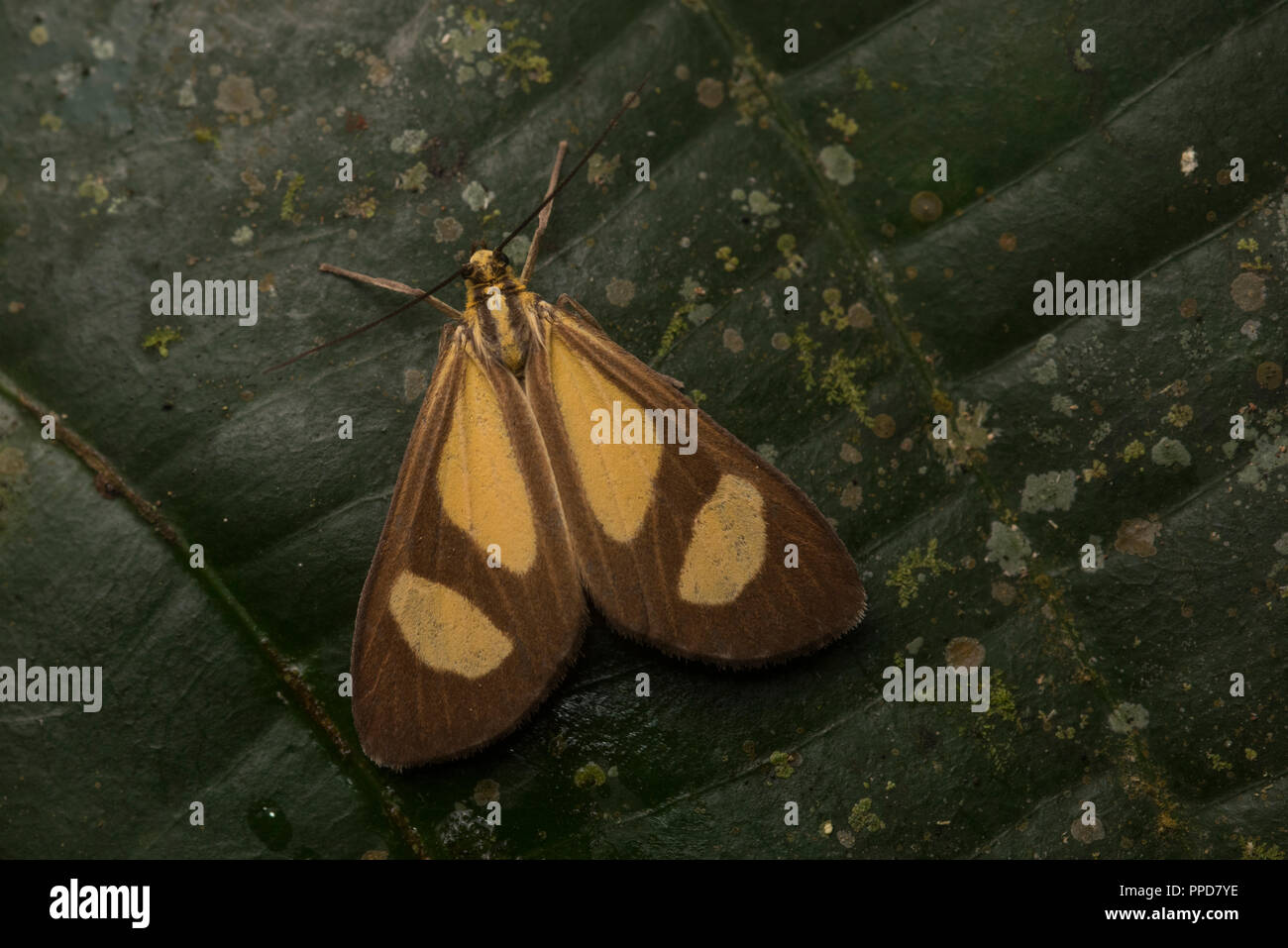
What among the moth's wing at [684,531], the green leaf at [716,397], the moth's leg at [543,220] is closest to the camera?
the moth's wing at [684,531]

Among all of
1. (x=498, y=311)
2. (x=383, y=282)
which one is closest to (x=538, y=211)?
(x=498, y=311)

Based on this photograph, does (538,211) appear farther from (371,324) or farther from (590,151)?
(371,324)

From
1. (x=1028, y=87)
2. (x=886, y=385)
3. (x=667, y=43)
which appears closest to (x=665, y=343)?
(x=886, y=385)

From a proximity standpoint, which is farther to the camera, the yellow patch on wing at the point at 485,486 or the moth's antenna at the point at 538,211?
the moth's antenna at the point at 538,211

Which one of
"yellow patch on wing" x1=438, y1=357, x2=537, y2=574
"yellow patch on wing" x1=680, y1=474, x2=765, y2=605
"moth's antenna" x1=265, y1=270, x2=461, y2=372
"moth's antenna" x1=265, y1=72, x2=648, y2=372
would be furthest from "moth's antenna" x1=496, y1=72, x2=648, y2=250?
"yellow patch on wing" x1=680, y1=474, x2=765, y2=605

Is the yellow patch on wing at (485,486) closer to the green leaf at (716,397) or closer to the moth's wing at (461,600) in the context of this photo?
the moth's wing at (461,600)

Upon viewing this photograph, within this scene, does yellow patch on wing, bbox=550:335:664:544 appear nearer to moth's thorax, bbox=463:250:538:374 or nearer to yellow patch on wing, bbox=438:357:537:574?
moth's thorax, bbox=463:250:538:374

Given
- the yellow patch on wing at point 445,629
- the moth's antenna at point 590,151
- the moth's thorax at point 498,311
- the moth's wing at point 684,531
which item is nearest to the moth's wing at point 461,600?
the yellow patch on wing at point 445,629

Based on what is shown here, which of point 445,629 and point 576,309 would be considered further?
point 576,309
